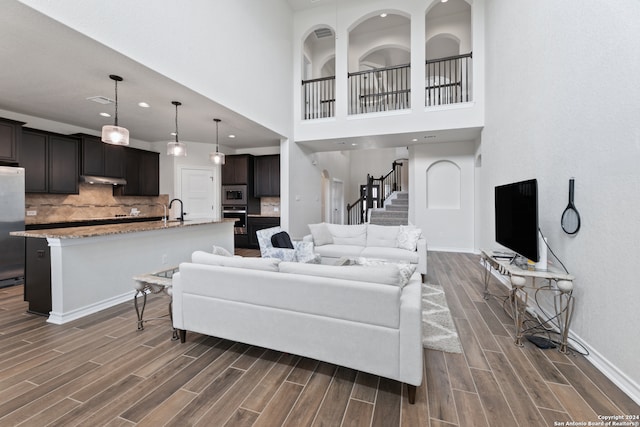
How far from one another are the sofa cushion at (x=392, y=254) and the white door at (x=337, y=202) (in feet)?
18.8

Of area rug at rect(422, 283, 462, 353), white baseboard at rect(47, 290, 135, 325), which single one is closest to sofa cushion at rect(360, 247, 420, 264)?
area rug at rect(422, 283, 462, 353)

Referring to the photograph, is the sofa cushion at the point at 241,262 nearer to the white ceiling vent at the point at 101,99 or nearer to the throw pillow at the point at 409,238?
the throw pillow at the point at 409,238

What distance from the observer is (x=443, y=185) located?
6766mm

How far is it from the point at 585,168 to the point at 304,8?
20.2 ft

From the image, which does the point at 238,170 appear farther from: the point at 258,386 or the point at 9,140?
the point at 258,386

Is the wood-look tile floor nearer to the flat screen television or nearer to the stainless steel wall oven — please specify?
the flat screen television

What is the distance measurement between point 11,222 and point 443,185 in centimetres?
815

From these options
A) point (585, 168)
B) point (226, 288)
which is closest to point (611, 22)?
point (585, 168)

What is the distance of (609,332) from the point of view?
6.47 feet

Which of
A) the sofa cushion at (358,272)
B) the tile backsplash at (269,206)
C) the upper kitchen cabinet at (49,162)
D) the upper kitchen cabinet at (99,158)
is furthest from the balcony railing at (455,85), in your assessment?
the upper kitchen cabinet at (49,162)

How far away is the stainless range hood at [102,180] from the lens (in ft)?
16.9

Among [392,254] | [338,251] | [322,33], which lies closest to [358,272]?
[392,254]

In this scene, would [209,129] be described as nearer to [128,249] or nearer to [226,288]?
[128,249]

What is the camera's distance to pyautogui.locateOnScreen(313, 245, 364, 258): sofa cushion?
4590 mm
